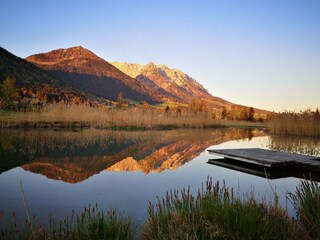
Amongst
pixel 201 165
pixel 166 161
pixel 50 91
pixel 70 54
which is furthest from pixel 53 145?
pixel 70 54

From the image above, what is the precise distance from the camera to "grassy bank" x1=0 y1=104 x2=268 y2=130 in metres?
17.5

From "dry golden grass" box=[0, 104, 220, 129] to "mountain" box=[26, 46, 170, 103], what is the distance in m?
94.6

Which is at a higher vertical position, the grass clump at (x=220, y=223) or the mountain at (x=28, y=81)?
the mountain at (x=28, y=81)

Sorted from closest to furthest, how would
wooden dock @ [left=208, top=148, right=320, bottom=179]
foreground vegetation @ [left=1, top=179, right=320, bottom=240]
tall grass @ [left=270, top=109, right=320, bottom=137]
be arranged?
foreground vegetation @ [left=1, top=179, right=320, bottom=240]
wooden dock @ [left=208, top=148, right=320, bottom=179]
tall grass @ [left=270, top=109, right=320, bottom=137]

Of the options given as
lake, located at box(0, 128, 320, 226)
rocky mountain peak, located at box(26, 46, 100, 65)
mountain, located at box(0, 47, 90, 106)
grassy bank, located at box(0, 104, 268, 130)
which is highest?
rocky mountain peak, located at box(26, 46, 100, 65)

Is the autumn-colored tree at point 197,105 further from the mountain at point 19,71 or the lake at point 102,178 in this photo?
the mountain at point 19,71

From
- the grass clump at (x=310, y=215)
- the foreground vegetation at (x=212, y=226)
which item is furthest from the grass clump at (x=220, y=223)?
the grass clump at (x=310, y=215)

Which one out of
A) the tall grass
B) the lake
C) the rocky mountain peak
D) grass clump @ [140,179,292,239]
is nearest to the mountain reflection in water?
Answer: the lake

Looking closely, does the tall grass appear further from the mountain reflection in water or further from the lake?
the mountain reflection in water

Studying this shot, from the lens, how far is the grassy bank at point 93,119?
17531mm

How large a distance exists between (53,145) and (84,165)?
3.52 meters

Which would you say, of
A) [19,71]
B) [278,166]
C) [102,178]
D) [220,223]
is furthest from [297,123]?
[19,71]

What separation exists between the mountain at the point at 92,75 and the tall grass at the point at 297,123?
102 metres

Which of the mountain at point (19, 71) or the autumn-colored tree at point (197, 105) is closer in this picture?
the autumn-colored tree at point (197, 105)
